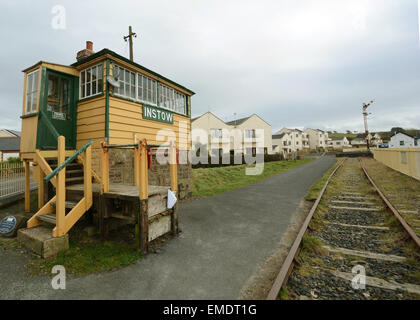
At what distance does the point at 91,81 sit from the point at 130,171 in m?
3.51

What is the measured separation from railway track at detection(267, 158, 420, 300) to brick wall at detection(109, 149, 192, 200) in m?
5.65

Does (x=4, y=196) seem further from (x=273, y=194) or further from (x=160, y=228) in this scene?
(x=273, y=194)

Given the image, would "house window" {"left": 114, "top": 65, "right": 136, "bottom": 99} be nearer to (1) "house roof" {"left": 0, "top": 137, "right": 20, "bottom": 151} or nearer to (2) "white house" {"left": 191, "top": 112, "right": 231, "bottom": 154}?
(2) "white house" {"left": 191, "top": 112, "right": 231, "bottom": 154}

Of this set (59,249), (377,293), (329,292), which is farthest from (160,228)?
A: (377,293)

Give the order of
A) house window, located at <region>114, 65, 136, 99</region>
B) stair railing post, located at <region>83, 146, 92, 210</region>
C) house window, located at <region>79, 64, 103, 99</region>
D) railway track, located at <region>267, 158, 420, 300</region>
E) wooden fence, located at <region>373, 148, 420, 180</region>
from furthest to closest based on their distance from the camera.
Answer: wooden fence, located at <region>373, 148, 420, 180</region>, house window, located at <region>114, 65, 136, 99</region>, house window, located at <region>79, 64, 103, 99</region>, stair railing post, located at <region>83, 146, 92, 210</region>, railway track, located at <region>267, 158, 420, 300</region>

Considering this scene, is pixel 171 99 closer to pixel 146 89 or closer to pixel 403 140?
pixel 146 89

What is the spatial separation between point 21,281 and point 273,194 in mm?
8830

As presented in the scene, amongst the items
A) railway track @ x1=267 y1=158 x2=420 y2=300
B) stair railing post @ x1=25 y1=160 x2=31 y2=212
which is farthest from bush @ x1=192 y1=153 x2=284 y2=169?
railway track @ x1=267 y1=158 x2=420 y2=300

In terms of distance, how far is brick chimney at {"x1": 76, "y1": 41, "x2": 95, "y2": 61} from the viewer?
7.92 m

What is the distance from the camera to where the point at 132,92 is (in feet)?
25.3

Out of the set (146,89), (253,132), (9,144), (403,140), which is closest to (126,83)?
(146,89)

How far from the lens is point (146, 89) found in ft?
27.3
